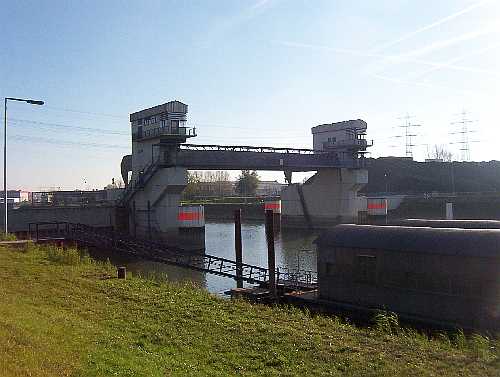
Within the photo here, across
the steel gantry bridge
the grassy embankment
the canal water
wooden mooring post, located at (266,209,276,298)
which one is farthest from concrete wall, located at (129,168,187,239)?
the grassy embankment

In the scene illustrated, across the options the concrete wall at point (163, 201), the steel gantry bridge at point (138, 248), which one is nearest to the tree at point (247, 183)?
the concrete wall at point (163, 201)

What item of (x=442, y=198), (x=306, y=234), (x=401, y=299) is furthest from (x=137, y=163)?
(x=442, y=198)

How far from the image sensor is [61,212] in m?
49.4

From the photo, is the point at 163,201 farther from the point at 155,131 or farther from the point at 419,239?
the point at 419,239

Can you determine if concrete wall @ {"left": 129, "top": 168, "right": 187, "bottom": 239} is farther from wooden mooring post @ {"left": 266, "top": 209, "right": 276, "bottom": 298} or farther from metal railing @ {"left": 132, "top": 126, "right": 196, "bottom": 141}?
wooden mooring post @ {"left": 266, "top": 209, "right": 276, "bottom": 298}

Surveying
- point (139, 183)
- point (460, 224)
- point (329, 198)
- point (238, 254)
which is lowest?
point (238, 254)

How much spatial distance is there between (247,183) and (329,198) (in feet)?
206

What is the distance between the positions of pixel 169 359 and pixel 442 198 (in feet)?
251

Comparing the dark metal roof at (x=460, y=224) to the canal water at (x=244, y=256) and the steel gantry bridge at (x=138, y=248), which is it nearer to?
the steel gantry bridge at (x=138, y=248)

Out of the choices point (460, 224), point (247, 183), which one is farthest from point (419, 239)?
point (247, 183)

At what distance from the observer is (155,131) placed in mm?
47906

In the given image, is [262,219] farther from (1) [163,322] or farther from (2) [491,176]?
(1) [163,322]

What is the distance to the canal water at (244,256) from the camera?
32188 mm

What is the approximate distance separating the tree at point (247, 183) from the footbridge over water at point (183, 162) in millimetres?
62858
